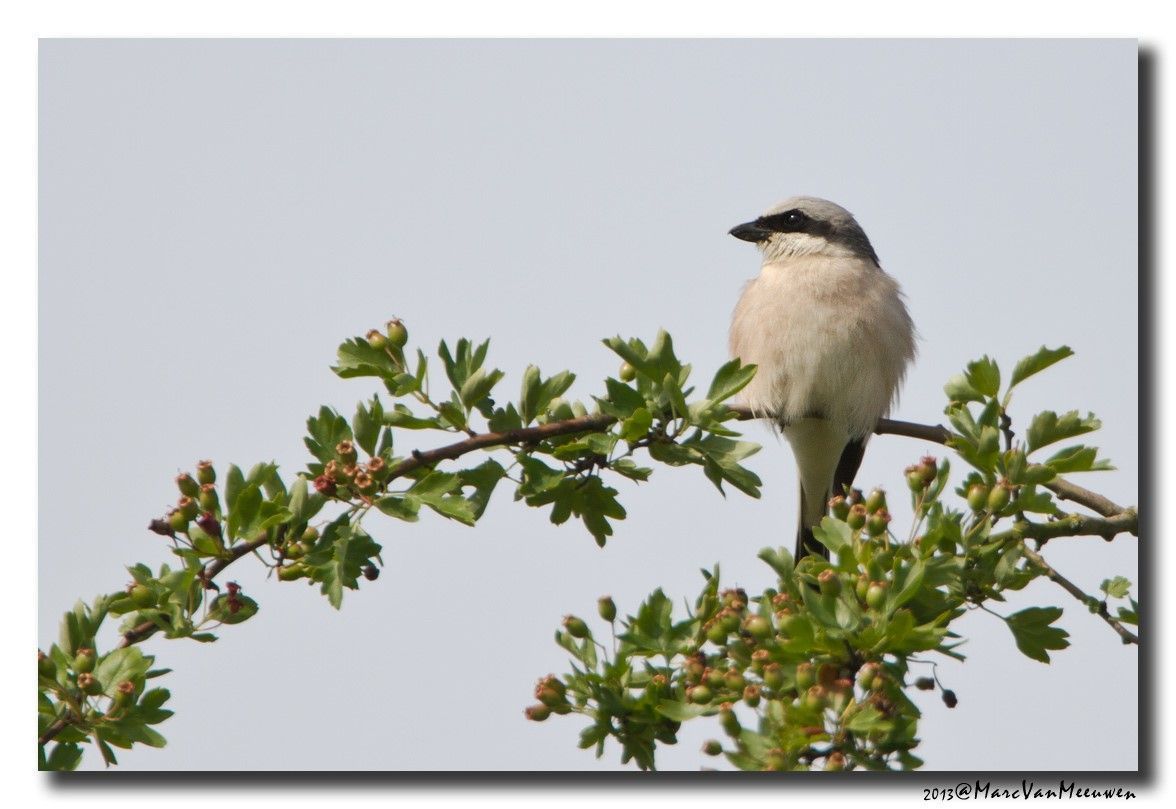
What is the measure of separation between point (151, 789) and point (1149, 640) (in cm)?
220

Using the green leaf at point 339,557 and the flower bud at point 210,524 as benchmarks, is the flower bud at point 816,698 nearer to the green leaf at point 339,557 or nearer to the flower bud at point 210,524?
the green leaf at point 339,557

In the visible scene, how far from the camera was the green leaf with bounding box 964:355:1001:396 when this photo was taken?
2.50m

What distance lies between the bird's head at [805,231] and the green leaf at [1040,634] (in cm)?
199

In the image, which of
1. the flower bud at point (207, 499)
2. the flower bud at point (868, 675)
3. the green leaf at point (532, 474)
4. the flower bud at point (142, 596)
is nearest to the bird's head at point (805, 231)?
the green leaf at point (532, 474)

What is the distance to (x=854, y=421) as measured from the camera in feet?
12.8

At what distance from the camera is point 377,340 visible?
2404 mm

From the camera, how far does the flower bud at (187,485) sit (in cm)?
230

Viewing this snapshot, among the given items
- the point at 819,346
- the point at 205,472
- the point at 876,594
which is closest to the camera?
the point at 876,594

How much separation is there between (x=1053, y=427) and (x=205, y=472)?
167cm

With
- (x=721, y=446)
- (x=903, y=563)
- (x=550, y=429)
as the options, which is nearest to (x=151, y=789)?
(x=550, y=429)

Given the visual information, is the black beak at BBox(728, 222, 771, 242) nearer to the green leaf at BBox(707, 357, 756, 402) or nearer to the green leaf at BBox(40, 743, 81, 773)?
the green leaf at BBox(707, 357, 756, 402)

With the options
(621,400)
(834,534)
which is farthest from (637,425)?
(834,534)

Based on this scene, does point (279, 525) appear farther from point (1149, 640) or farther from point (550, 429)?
point (1149, 640)

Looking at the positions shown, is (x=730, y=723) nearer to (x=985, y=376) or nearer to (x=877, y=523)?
(x=877, y=523)
